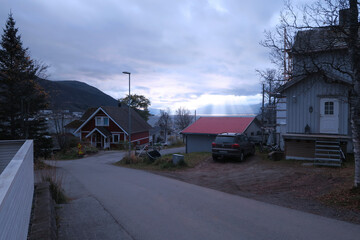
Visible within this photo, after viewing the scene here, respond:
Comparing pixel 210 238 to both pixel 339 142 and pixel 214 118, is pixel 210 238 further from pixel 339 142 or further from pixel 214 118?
→ pixel 214 118

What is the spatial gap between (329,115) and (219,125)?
11904mm

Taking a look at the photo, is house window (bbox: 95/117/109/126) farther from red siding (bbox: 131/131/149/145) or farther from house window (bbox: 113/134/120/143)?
red siding (bbox: 131/131/149/145)

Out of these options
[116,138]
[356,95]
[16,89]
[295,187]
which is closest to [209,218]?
[295,187]

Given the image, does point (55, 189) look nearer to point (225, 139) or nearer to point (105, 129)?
point (225, 139)

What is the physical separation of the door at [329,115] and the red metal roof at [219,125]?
29.5 ft

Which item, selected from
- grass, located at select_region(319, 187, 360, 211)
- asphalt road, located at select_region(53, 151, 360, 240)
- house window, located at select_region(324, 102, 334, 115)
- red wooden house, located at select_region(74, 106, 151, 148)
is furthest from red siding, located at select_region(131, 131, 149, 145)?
grass, located at select_region(319, 187, 360, 211)

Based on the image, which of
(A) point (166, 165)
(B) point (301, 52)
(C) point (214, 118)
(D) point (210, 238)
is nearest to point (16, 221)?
(D) point (210, 238)

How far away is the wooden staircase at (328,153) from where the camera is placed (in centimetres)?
1273

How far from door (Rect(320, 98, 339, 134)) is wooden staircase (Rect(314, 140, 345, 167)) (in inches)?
35.8

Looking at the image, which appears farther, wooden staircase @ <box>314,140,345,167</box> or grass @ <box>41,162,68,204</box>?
wooden staircase @ <box>314,140,345,167</box>

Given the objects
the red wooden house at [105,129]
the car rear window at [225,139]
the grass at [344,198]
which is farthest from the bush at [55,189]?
the red wooden house at [105,129]

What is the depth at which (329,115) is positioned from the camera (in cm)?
1490

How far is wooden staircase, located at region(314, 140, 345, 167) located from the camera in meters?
12.7

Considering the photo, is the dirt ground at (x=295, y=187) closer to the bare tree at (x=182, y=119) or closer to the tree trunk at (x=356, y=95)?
the tree trunk at (x=356, y=95)
